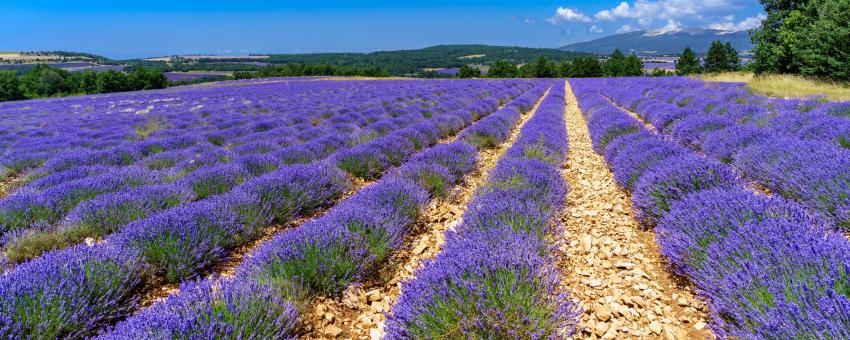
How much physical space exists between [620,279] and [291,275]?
7.57 feet

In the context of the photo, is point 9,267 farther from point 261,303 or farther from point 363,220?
point 363,220

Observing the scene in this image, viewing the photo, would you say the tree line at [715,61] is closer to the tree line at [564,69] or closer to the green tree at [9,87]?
the tree line at [564,69]

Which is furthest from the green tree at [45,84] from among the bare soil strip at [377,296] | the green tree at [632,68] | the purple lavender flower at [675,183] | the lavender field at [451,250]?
the green tree at [632,68]

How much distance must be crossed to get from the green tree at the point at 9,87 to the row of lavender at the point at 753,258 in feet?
210

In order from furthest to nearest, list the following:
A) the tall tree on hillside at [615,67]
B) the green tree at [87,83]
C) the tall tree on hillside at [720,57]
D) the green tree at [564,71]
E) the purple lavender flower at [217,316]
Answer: the green tree at [564,71] → the tall tree on hillside at [615,67] → the tall tree on hillside at [720,57] → the green tree at [87,83] → the purple lavender flower at [217,316]

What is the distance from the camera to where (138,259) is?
2.63m

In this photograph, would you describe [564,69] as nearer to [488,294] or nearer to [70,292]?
[488,294]

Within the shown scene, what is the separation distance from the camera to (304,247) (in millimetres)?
2707

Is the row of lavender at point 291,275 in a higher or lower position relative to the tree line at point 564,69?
lower

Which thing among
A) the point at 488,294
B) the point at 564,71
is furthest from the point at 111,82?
the point at 564,71

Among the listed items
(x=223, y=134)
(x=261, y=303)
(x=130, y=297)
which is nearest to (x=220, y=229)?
(x=130, y=297)

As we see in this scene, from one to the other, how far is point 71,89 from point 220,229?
209ft

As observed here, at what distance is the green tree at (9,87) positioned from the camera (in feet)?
140

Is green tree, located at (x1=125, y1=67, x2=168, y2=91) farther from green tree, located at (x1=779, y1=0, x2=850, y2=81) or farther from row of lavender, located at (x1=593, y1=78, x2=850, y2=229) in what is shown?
green tree, located at (x1=779, y1=0, x2=850, y2=81)
